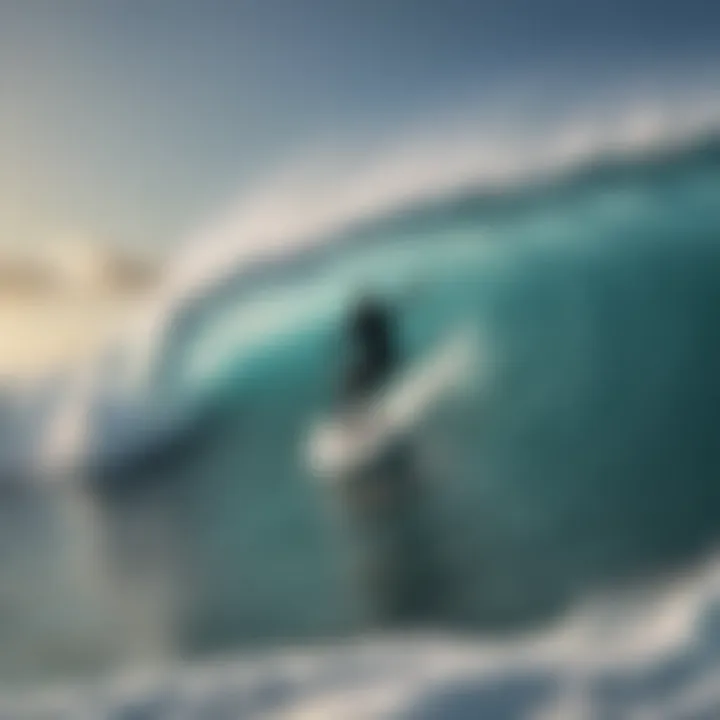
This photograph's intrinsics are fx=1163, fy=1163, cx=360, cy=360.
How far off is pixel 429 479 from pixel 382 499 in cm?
4

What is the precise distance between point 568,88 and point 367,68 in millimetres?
185

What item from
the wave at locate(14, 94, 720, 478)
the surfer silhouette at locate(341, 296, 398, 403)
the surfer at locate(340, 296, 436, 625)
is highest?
the wave at locate(14, 94, 720, 478)

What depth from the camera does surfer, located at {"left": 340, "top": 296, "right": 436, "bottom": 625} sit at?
3.18ft

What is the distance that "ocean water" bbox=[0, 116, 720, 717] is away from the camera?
0.92 meters

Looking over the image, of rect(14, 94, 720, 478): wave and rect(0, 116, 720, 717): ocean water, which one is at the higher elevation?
rect(14, 94, 720, 478): wave

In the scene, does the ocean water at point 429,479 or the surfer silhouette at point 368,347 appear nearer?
the ocean water at point 429,479

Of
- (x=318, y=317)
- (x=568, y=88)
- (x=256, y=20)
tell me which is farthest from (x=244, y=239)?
(x=568, y=88)

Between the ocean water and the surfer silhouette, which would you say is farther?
the surfer silhouette

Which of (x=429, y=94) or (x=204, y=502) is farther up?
(x=429, y=94)

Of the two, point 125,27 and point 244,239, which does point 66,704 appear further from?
point 125,27

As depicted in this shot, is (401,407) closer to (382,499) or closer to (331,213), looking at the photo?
(382,499)

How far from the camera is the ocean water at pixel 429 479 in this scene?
923mm

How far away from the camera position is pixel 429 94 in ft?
3.47

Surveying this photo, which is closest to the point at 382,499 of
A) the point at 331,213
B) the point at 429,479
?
the point at 429,479
